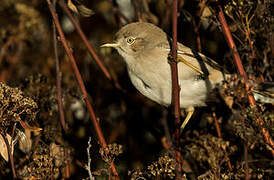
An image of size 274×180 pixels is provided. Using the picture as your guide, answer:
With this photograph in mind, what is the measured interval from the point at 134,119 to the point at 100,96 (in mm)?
627

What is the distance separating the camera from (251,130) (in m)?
2.62

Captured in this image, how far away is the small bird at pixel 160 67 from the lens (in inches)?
138

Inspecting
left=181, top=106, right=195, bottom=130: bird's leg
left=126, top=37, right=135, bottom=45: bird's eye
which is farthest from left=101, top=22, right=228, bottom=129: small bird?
left=181, top=106, right=195, bottom=130: bird's leg

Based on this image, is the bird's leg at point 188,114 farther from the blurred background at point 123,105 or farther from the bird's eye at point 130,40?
the bird's eye at point 130,40

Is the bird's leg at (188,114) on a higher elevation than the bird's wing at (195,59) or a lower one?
lower

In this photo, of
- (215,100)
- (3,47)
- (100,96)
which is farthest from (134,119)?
(3,47)

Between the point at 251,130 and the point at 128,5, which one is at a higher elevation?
the point at 128,5

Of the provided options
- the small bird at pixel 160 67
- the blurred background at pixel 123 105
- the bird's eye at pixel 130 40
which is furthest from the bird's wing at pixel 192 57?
the bird's eye at pixel 130 40

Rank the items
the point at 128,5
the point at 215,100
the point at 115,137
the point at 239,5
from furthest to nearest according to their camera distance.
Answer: the point at 128,5, the point at 115,137, the point at 215,100, the point at 239,5

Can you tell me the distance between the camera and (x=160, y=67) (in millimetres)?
3463

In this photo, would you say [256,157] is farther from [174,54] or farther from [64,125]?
[64,125]

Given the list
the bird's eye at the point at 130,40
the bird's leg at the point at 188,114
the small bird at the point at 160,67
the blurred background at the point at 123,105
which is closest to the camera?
the blurred background at the point at 123,105

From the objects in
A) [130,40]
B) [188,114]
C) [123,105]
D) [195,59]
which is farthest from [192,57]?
[123,105]

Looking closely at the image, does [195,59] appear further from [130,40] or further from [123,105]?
[123,105]
